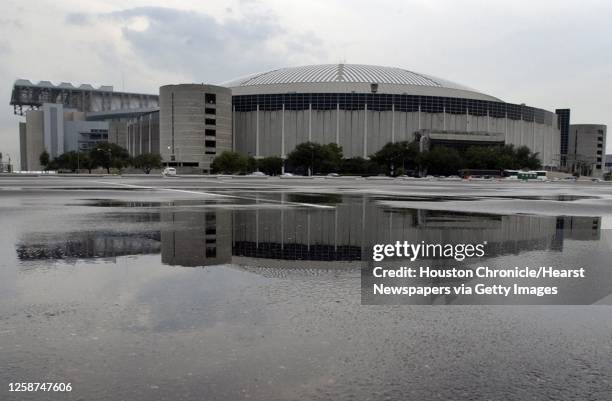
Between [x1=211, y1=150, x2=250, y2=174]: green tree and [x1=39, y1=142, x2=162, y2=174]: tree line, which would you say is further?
[x1=39, y1=142, x2=162, y2=174]: tree line

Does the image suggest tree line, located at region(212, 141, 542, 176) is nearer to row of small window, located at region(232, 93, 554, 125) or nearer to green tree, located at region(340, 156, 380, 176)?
green tree, located at region(340, 156, 380, 176)

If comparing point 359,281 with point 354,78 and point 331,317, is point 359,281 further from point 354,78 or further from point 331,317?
point 354,78

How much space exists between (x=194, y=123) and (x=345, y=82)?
41.7 metres

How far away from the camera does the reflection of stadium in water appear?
9.85m

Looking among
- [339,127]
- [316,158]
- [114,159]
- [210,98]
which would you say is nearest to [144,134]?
[114,159]

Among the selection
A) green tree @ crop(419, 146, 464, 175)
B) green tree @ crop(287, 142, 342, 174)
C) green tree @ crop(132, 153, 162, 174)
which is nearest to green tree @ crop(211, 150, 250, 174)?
green tree @ crop(287, 142, 342, 174)

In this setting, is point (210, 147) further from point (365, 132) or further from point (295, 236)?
point (295, 236)

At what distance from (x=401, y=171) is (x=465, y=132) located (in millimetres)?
30310

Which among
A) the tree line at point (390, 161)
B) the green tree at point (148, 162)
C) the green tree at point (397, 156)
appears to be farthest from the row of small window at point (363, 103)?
the green tree at point (148, 162)

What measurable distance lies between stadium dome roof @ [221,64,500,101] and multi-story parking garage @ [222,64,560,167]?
10.3 inches

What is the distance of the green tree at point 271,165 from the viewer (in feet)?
419

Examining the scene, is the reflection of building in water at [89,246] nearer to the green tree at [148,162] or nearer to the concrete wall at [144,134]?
the green tree at [148,162]

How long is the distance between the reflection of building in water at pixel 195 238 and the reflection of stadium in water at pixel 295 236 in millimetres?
18

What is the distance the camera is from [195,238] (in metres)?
12.0
